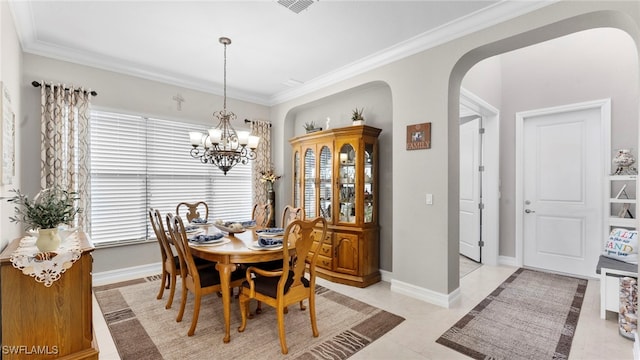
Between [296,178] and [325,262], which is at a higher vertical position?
[296,178]

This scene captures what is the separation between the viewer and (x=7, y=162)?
226 centimetres

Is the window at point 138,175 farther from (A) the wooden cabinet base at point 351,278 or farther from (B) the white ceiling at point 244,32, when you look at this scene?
(A) the wooden cabinet base at point 351,278

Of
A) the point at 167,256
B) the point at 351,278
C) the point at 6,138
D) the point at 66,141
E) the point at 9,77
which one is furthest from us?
the point at 351,278

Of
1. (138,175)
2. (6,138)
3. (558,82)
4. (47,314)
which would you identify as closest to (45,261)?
(47,314)

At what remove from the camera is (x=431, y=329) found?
2.55 meters

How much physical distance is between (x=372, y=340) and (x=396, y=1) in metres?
2.85

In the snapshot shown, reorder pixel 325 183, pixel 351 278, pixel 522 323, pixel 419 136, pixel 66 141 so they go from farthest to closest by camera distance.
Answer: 1. pixel 325 183
2. pixel 351 278
3. pixel 66 141
4. pixel 419 136
5. pixel 522 323

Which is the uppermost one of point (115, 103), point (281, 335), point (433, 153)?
point (115, 103)

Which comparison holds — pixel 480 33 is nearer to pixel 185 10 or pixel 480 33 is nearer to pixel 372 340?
pixel 185 10

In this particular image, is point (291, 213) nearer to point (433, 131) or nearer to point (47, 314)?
point (433, 131)

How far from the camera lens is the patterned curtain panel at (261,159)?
5.07 metres

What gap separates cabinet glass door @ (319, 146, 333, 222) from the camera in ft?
13.0

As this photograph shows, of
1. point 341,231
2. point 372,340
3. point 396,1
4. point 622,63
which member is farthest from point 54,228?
point 622,63

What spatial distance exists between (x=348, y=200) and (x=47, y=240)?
9.51 ft
